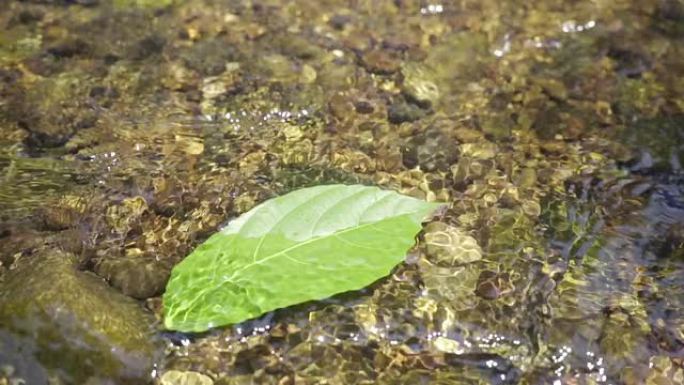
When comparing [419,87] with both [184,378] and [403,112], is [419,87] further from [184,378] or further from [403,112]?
[184,378]

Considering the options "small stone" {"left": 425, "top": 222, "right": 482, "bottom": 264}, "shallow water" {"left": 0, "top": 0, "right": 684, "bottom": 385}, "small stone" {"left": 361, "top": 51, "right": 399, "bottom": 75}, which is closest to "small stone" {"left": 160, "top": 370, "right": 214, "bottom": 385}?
"shallow water" {"left": 0, "top": 0, "right": 684, "bottom": 385}

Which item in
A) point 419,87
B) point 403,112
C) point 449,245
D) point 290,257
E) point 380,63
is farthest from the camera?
point 380,63

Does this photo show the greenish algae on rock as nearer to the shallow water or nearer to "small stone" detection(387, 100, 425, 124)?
the shallow water

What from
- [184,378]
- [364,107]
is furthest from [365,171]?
[184,378]

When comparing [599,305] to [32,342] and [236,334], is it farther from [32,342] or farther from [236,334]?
[32,342]

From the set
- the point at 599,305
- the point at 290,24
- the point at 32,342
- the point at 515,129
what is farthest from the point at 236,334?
the point at 290,24

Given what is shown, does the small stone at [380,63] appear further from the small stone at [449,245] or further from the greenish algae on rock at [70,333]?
the greenish algae on rock at [70,333]

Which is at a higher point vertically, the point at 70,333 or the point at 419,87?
the point at 419,87
